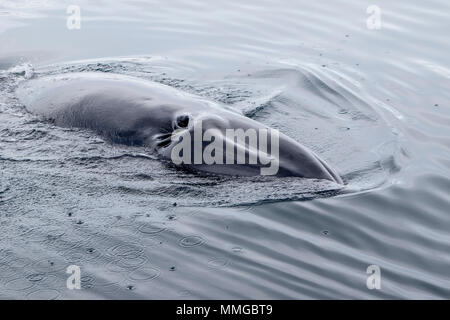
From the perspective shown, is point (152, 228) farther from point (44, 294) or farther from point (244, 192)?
point (44, 294)

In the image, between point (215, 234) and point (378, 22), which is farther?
point (378, 22)

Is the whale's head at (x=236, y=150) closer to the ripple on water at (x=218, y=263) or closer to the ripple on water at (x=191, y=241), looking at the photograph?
the ripple on water at (x=191, y=241)

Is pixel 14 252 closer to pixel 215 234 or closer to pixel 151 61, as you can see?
pixel 215 234

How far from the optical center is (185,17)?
66.6ft

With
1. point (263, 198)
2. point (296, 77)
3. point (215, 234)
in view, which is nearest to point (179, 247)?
point (215, 234)

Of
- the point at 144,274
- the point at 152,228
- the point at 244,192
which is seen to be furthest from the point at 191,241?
the point at 244,192

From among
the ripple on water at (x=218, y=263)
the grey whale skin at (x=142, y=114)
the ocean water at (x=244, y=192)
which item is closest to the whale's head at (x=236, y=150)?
the grey whale skin at (x=142, y=114)

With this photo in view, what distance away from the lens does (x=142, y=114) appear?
10891 millimetres

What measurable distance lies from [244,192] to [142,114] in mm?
2206

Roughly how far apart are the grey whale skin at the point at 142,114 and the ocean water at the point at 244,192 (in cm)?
18

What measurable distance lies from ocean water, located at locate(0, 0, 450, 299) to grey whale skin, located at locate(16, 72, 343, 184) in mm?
179

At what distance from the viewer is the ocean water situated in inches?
311

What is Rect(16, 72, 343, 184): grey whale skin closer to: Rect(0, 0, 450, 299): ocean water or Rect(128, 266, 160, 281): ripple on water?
Rect(0, 0, 450, 299): ocean water

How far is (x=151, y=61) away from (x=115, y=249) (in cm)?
863
